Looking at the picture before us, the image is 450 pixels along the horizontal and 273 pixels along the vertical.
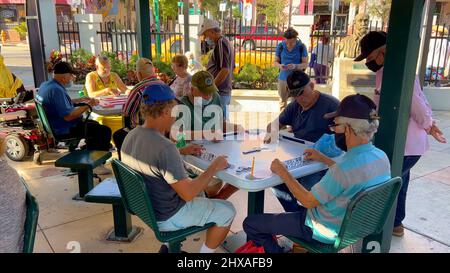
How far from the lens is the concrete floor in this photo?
319 cm

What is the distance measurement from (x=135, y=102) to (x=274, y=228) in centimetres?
236

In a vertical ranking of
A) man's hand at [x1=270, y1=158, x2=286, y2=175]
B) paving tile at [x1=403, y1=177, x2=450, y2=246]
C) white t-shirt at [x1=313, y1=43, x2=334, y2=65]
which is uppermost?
white t-shirt at [x1=313, y1=43, x2=334, y2=65]

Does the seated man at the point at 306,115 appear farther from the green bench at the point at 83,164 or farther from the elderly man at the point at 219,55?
the green bench at the point at 83,164

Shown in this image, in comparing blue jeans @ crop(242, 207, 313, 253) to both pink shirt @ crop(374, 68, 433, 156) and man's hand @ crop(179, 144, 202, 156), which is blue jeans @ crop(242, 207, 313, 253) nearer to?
man's hand @ crop(179, 144, 202, 156)

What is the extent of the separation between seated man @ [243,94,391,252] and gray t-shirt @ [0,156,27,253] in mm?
1370

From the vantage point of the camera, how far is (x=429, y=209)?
3.85m

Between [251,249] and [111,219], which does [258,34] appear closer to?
[111,219]

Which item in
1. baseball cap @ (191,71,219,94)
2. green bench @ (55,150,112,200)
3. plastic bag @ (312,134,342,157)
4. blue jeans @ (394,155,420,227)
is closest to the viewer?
plastic bag @ (312,134,342,157)

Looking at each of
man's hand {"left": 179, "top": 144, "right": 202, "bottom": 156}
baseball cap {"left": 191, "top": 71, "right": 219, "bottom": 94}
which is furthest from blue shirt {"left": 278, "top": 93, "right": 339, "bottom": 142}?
man's hand {"left": 179, "top": 144, "right": 202, "bottom": 156}

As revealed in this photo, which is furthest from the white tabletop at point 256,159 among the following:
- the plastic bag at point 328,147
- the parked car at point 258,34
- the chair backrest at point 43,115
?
the parked car at point 258,34

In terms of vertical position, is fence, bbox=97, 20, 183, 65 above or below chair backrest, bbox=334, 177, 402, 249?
above

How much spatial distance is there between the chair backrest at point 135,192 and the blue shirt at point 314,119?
1535mm

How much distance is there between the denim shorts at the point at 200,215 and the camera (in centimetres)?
242

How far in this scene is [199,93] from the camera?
3.34 metres
